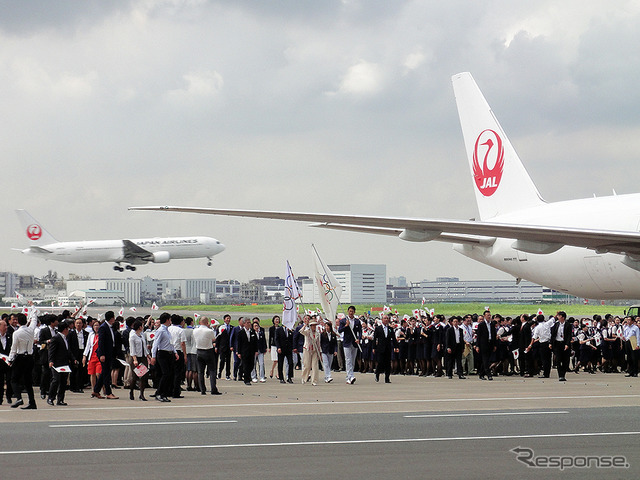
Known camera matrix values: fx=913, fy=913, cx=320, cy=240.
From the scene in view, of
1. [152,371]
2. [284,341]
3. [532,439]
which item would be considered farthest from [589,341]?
[532,439]

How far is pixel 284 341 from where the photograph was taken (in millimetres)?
23078

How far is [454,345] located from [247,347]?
5.47 meters

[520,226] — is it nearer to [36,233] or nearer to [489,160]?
[489,160]

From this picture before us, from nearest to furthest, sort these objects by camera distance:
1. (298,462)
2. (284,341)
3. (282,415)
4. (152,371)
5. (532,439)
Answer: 1. (298,462)
2. (532,439)
3. (282,415)
4. (152,371)
5. (284,341)

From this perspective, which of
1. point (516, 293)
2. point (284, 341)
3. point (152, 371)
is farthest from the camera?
point (516, 293)

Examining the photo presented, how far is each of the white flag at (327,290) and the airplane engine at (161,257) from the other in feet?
190

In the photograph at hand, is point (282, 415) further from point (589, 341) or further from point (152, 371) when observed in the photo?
point (589, 341)

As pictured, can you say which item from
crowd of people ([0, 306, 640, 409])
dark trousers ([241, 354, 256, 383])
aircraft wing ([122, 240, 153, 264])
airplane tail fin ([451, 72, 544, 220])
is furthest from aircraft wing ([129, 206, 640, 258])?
aircraft wing ([122, 240, 153, 264])

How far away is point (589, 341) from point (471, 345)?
13.3 feet

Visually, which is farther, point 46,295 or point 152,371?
point 46,295

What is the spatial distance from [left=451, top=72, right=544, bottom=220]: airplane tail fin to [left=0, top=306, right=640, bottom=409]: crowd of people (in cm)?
350

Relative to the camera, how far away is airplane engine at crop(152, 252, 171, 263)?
288 ft

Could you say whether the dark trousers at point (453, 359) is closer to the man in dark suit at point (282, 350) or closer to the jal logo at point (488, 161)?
the man in dark suit at point (282, 350)

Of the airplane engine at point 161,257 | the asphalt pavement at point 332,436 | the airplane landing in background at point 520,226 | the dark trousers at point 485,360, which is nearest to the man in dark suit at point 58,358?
the asphalt pavement at point 332,436
